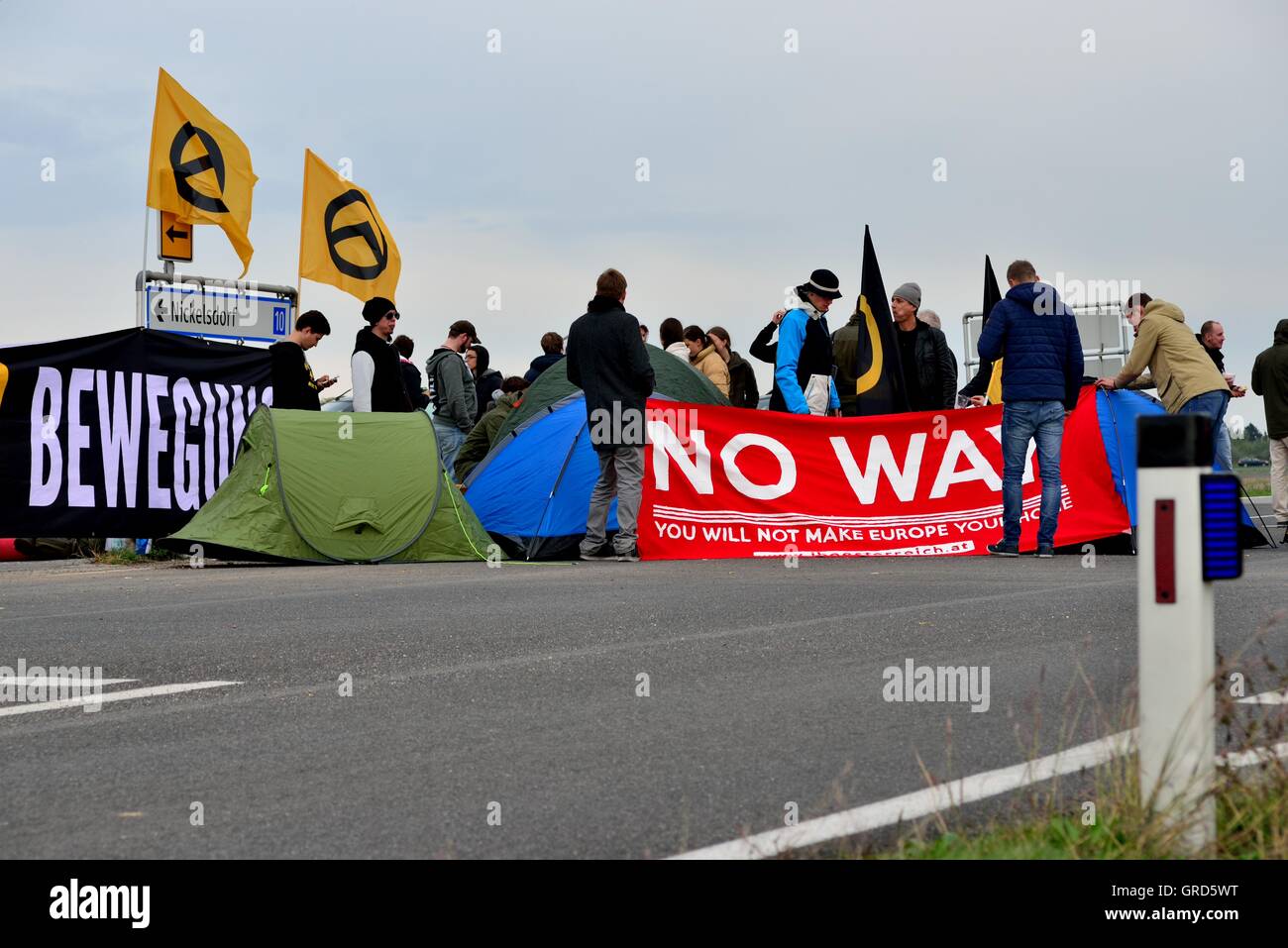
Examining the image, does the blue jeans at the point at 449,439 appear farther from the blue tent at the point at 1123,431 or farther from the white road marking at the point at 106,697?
the white road marking at the point at 106,697

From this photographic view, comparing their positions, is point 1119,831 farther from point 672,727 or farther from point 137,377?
point 137,377

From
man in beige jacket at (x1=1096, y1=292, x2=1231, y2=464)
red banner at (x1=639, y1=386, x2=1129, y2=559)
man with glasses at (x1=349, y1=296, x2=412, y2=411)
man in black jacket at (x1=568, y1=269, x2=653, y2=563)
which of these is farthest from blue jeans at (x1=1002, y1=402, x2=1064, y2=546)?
man with glasses at (x1=349, y1=296, x2=412, y2=411)

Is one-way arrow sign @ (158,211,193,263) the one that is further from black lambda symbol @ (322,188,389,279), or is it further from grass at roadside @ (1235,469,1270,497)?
grass at roadside @ (1235,469,1270,497)

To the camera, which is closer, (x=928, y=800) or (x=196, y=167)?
(x=928, y=800)

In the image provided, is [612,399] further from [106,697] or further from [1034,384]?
[106,697]

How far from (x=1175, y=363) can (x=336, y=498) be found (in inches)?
275

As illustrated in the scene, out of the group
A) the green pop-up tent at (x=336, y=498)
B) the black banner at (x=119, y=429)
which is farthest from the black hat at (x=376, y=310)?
the black banner at (x=119, y=429)

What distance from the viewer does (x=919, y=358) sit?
1539cm

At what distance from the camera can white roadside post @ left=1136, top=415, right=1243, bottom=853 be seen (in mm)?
3375

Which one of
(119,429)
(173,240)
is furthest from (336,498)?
(173,240)

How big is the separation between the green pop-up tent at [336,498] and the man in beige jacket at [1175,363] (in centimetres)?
559

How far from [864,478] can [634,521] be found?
201 centimetres

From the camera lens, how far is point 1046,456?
13125 millimetres
